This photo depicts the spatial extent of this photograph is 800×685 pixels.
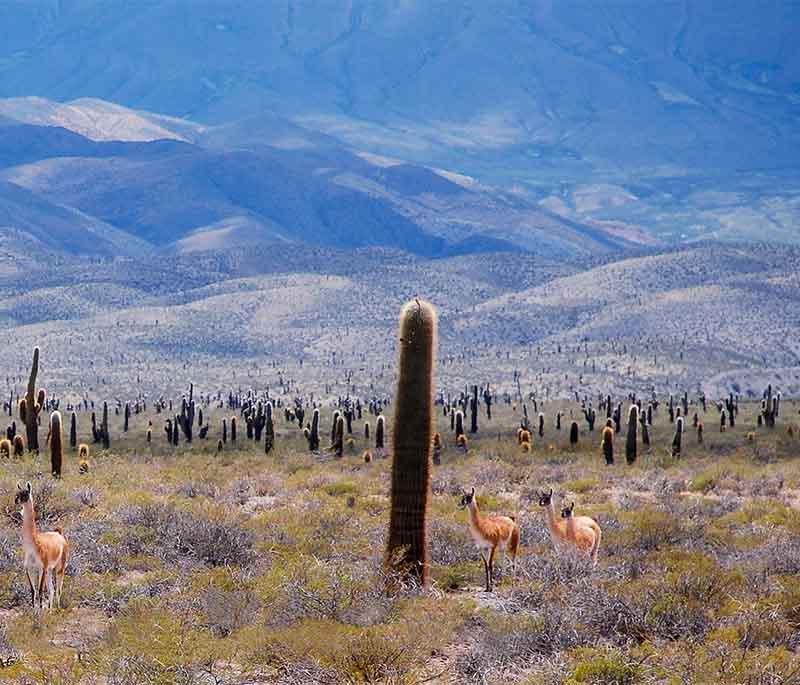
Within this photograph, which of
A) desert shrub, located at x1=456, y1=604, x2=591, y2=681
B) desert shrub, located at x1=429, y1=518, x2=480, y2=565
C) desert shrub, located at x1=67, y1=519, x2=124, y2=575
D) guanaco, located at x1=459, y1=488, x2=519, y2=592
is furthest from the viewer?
desert shrub, located at x1=429, y1=518, x2=480, y2=565

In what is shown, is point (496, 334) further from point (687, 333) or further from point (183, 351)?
point (183, 351)

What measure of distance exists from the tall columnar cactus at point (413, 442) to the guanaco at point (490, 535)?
511 mm

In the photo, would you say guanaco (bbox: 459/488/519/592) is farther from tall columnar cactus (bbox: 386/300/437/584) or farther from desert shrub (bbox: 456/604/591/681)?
desert shrub (bbox: 456/604/591/681)

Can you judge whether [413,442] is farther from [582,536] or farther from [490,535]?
[582,536]

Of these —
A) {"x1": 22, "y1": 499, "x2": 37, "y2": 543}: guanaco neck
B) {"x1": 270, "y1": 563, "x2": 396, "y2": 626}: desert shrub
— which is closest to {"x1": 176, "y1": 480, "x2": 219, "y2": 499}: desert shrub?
{"x1": 270, "y1": 563, "x2": 396, "y2": 626}: desert shrub

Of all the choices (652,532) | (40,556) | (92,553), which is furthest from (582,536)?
(40,556)

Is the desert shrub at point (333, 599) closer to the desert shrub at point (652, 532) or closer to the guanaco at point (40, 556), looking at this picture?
the guanaco at point (40, 556)

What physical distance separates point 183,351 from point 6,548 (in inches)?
4315

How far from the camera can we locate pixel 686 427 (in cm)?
5688

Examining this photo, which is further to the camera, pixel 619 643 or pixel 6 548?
pixel 6 548

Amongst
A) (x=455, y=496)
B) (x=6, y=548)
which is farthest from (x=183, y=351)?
(x=6, y=548)

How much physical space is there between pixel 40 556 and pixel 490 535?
435 centimetres

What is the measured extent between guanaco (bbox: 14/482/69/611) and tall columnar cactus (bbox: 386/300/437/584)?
3223 mm

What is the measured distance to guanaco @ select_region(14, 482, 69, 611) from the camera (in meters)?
13.0
